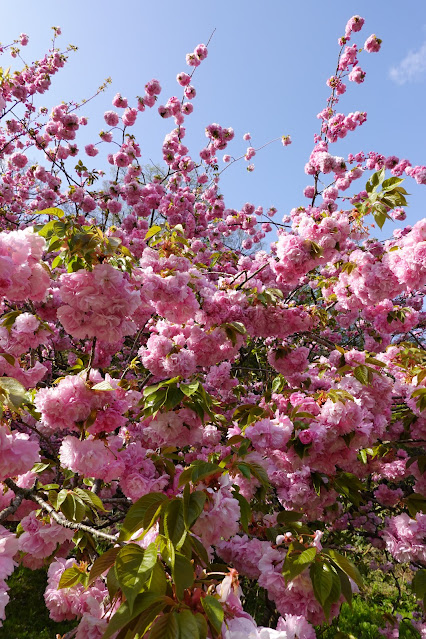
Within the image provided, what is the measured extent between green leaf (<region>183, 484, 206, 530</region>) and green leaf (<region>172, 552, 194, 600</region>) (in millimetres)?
71

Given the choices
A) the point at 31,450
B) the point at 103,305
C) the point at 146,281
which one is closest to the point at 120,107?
the point at 146,281

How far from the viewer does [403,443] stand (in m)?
2.74

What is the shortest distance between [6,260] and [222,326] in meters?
1.21

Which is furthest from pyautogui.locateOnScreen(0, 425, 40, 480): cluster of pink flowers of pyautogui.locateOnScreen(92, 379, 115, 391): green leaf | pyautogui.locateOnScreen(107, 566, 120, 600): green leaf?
pyautogui.locateOnScreen(107, 566, 120, 600): green leaf

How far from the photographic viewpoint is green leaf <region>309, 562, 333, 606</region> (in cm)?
105

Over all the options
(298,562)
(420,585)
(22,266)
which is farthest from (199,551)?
(420,585)

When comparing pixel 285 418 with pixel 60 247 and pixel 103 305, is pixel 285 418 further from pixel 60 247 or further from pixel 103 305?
pixel 60 247

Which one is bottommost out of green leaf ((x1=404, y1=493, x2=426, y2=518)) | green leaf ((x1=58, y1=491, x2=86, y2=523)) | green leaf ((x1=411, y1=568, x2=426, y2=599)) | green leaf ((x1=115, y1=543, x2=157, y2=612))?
green leaf ((x1=411, y1=568, x2=426, y2=599))

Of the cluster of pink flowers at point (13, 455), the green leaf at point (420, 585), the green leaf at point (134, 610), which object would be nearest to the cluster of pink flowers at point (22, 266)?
the cluster of pink flowers at point (13, 455)

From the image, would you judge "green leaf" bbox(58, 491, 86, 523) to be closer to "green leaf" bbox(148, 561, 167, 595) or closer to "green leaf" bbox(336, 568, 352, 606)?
"green leaf" bbox(148, 561, 167, 595)

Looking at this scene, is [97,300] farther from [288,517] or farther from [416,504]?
[416,504]

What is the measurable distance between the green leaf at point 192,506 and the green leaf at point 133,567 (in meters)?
0.10

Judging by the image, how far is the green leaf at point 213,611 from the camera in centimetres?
69

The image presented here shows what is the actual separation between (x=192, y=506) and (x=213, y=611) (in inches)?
9.1
